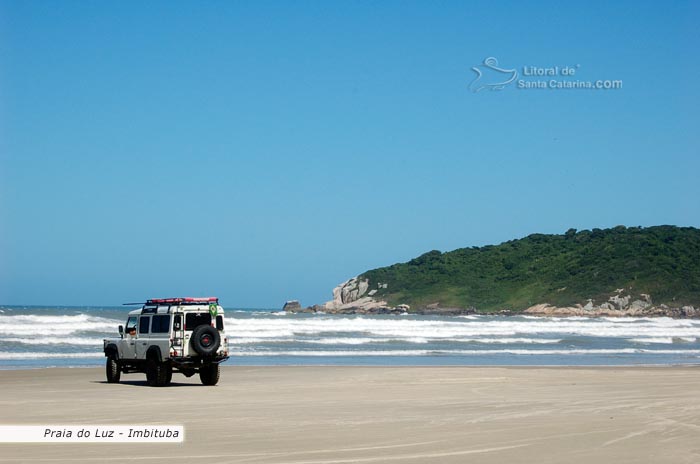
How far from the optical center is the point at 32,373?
95.1 ft

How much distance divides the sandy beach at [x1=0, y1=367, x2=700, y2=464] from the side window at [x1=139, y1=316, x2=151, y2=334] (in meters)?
1.56

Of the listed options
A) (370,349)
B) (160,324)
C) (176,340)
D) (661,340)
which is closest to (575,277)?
(661,340)

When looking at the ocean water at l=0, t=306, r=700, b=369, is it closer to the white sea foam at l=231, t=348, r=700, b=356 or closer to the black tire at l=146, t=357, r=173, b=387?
the white sea foam at l=231, t=348, r=700, b=356

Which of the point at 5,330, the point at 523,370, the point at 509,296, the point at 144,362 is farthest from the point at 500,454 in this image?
the point at 509,296

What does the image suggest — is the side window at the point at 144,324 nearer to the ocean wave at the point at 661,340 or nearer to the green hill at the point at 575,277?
the ocean wave at the point at 661,340

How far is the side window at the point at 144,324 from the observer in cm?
2536

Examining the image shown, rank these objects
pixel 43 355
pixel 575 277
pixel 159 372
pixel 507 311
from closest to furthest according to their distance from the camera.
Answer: pixel 159 372 → pixel 43 355 → pixel 507 311 → pixel 575 277

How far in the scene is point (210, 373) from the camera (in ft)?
82.3

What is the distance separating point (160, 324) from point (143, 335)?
86 cm

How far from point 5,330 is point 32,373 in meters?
34.4

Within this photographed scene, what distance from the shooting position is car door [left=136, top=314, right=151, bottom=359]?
25.3 m

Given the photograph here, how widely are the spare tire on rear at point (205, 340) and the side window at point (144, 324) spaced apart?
1658 mm

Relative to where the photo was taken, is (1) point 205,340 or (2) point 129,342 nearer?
(1) point 205,340

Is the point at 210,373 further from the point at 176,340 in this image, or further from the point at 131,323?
the point at 131,323
